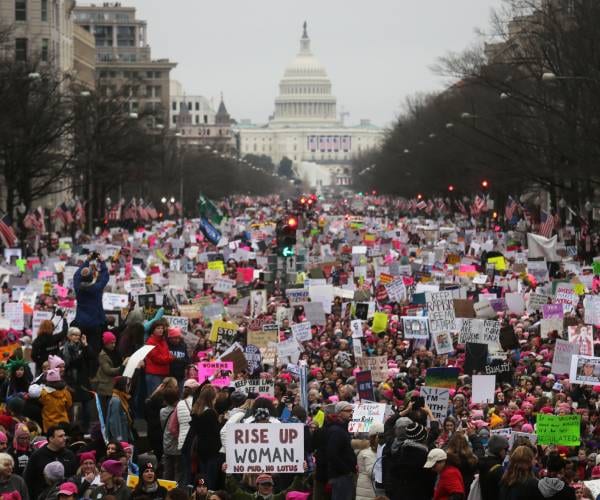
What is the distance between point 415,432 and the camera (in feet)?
51.9

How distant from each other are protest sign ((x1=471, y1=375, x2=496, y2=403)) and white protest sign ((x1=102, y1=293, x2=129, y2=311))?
1030 centimetres

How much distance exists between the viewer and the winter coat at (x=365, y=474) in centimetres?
1622

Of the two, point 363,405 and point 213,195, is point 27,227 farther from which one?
point 213,195

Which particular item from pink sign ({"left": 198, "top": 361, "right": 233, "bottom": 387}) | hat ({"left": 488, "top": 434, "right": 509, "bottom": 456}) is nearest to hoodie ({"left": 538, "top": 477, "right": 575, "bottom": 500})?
hat ({"left": 488, "top": 434, "right": 509, "bottom": 456})

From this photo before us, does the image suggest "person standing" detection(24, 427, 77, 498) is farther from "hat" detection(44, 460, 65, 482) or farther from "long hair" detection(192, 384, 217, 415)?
"long hair" detection(192, 384, 217, 415)

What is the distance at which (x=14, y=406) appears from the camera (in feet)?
61.3

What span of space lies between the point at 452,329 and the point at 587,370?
6513mm

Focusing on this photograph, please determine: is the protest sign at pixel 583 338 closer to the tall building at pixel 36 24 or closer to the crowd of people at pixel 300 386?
the crowd of people at pixel 300 386

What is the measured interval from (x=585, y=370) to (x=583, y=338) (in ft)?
9.58

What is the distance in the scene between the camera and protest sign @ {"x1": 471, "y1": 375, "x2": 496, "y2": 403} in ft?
68.0

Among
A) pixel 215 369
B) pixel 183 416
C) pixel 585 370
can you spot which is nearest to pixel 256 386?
pixel 215 369

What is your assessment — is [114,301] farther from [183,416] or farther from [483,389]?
[183,416]

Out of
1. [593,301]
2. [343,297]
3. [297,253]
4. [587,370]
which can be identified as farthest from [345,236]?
[587,370]

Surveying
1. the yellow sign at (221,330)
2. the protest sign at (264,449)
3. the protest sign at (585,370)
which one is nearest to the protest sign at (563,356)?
the protest sign at (585,370)
